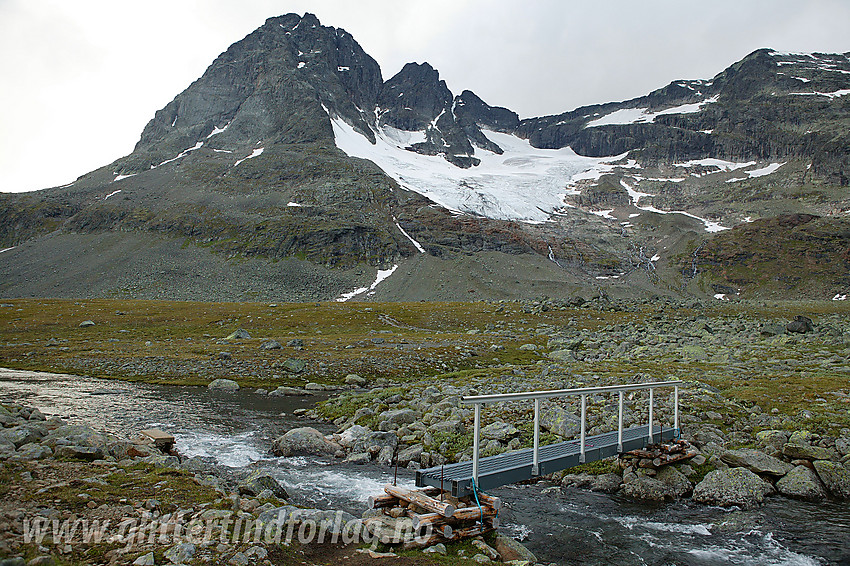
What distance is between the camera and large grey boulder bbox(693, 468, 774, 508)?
56.6ft

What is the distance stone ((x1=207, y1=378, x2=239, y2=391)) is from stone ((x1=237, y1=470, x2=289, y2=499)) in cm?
2541

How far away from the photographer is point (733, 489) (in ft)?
57.8

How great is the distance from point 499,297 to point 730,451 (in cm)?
11106

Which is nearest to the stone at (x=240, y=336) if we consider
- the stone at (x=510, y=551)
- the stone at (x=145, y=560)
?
the stone at (x=510, y=551)

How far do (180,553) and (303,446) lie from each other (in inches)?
556

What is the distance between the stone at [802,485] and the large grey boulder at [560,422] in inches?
301

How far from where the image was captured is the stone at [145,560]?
8.70 meters

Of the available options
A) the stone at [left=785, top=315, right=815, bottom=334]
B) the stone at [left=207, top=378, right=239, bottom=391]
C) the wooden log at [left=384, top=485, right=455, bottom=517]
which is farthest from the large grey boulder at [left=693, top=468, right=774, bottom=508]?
the stone at [left=785, top=315, right=815, bottom=334]

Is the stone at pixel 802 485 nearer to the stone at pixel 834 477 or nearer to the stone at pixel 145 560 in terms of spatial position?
the stone at pixel 834 477

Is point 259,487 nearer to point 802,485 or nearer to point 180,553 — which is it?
point 180,553

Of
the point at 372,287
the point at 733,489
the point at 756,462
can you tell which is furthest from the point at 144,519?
the point at 372,287

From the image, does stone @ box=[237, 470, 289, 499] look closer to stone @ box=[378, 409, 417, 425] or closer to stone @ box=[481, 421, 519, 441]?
stone @ box=[481, 421, 519, 441]

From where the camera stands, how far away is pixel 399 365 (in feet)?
156

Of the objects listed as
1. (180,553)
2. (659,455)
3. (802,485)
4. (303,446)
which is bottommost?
(303,446)
